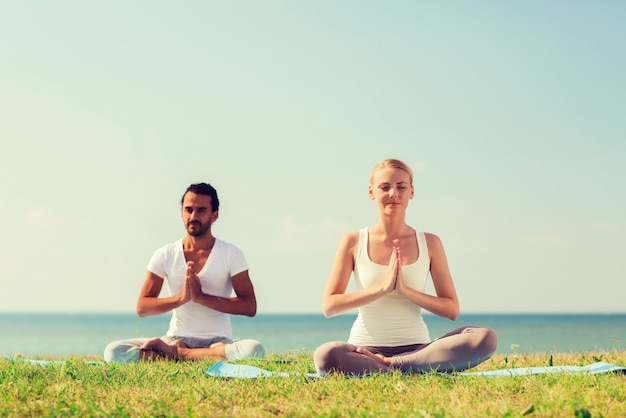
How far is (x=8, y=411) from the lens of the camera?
4.58 meters

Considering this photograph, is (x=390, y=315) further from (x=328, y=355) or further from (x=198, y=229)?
(x=198, y=229)

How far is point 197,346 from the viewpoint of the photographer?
8.54 meters

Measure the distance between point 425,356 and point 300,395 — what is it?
140 cm

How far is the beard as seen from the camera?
8711 mm

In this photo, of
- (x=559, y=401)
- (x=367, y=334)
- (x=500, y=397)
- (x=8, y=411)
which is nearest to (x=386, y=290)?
(x=367, y=334)

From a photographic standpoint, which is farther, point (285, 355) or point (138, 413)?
point (285, 355)

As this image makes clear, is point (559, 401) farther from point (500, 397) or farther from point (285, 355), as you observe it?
point (285, 355)

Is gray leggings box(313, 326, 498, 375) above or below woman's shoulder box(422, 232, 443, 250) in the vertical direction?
below

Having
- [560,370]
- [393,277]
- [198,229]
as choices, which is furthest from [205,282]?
[560,370]

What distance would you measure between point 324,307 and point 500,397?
6.15 ft

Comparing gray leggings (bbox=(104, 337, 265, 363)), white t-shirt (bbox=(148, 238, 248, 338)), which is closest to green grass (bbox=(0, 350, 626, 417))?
gray leggings (bbox=(104, 337, 265, 363))

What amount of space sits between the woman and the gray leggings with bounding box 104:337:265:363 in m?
2.18

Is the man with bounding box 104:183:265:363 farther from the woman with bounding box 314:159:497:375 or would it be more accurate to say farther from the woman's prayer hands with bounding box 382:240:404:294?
the woman's prayer hands with bounding box 382:240:404:294

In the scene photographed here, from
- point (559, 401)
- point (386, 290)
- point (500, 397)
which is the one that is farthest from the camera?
point (386, 290)
